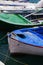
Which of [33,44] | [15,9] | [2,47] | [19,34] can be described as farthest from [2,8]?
[33,44]

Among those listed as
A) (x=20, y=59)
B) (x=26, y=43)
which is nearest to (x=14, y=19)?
(x=20, y=59)

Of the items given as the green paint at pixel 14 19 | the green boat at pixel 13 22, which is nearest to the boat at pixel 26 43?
the green boat at pixel 13 22

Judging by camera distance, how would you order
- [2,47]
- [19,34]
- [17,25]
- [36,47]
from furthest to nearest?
[17,25]
[2,47]
[19,34]
[36,47]

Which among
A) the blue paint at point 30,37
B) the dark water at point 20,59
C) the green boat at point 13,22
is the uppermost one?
the blue paint at point 30,37

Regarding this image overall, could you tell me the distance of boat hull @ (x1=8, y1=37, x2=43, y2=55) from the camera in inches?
396

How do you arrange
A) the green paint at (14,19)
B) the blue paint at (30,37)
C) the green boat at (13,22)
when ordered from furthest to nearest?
the green paint at (14,19) < the green boat at (13,22) < the blue paint at (30,37)

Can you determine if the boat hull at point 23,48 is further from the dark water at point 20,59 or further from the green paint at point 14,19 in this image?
the green paint at point 14,19

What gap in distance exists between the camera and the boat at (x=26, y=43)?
32.9 ft

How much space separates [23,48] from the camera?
10336 mm

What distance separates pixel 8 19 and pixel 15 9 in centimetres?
208

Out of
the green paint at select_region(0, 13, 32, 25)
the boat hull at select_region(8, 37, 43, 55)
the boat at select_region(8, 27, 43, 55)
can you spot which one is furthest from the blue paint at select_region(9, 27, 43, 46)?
the green paint at select_region(0, 13, 32, 25)

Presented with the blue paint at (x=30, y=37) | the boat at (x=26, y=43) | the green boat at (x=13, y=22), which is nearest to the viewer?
the boat at (x=26, y=43)

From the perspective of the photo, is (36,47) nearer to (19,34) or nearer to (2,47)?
(19,34)

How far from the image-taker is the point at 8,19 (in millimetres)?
15531
